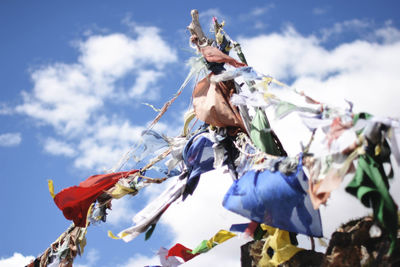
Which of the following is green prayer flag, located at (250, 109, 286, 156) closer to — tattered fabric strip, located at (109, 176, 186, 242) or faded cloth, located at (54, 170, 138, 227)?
tattered fabric strip, located at (109, 176, 186, 242)

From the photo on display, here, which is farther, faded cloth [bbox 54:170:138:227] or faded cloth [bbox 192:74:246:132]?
faded cloth [bbox 54:170:138:227]

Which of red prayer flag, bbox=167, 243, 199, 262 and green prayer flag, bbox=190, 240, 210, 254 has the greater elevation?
red prayer flag, bbox=167, 243, 199, 262

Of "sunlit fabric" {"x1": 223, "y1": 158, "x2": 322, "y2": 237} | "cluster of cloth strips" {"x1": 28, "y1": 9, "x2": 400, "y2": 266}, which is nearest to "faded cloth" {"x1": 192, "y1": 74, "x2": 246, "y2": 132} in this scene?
"cluster of cloth strips" {"x1": 28, "y1": 9, "x2": 400, "y2": 266}

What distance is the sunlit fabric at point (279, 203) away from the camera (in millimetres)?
3879

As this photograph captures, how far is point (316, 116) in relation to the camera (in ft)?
12.3

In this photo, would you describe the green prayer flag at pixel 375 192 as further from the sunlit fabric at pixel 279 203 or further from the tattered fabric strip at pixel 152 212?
the tattered fabric strip at pixel 152 212

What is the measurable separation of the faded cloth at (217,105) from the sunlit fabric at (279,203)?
36.0 inches

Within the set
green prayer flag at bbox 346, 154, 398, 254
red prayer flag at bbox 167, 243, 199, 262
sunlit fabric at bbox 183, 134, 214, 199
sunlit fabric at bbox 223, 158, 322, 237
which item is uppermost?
sunlit fabric at bbox 183, 134, 214, 199

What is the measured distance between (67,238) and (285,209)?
3074 mm

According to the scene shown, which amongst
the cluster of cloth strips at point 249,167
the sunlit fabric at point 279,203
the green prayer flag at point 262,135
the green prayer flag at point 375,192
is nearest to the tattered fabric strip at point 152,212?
the cluster of cloth strips at point 249,167

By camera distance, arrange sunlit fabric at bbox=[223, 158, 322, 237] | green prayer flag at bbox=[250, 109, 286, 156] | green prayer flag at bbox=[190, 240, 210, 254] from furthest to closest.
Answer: green prayer flag at bbox=[190, 240, 210, 254]
green prayer flag at bbox=[250, 109, 286, 156]
sunlit fabric at bbox=[223, 158, 322, 237]

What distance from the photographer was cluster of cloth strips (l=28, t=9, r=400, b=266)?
340 cm

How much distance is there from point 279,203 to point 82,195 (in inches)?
96.2

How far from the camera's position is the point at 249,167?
438 cm
